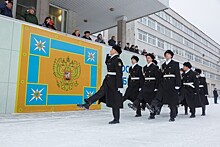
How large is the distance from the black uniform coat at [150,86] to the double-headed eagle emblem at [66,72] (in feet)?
7.78

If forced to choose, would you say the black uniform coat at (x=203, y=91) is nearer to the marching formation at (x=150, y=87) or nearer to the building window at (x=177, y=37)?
the marching formation at (x=150, y=87)

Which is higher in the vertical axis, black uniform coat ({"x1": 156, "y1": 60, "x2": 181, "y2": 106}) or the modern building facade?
the modern building facade

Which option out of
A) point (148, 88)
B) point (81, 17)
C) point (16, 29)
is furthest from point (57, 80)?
point (81, 17)

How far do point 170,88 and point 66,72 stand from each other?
126 inches

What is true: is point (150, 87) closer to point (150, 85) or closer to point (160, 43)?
point (150, 85)

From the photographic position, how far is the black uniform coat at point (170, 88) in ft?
17.4

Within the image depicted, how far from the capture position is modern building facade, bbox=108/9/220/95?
2919cm

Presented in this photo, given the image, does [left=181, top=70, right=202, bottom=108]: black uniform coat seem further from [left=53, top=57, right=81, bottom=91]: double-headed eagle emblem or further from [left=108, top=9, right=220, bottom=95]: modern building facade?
[left=108, top=9, right=220, bottom=95]: modern building facade

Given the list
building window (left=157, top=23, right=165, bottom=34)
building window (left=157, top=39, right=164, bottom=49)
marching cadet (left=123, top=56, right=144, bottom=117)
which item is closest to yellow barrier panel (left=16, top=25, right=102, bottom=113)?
marching cadet (left=123, top=56, right=144, bottom=117)

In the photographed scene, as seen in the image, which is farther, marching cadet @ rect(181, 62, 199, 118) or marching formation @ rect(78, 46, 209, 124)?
marching cadet @ rect(181, 62, 199, 118)

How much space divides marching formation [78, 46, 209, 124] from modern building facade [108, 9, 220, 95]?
17315 mm

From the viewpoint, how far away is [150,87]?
227 inches

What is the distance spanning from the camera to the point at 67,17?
12.4 meters

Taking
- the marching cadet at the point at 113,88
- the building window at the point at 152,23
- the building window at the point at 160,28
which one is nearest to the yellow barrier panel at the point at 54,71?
the marching cadet at the point at 113,88
